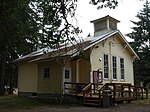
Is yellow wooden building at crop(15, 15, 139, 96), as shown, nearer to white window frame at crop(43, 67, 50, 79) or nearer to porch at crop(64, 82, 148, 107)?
white window frame at crop(43, 67, 50, 79)

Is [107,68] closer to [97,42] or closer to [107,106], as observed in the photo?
[97,42]

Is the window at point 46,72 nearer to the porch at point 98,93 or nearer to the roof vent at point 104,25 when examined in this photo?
the porch at point 98,93

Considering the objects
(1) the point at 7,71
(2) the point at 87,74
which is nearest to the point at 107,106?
(2) the point at 87,74


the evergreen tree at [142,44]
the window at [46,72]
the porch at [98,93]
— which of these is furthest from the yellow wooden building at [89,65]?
the evergreen tree at [142,44]

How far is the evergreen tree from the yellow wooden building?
9.52m

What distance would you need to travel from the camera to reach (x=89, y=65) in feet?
72.2

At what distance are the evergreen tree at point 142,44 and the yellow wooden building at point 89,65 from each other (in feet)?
31.2

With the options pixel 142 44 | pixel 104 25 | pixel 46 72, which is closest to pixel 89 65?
pixel 46 72

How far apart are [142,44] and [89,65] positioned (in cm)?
1775

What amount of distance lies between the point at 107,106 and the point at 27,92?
11407 mm

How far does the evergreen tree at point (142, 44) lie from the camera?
116 ft

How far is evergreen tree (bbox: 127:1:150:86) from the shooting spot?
1388 inches

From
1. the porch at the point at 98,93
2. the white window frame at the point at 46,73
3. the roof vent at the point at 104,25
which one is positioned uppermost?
the roof vent at the point at 104,25

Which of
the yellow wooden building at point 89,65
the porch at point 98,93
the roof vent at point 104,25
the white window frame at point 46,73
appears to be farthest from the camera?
the roof vent at point 104,25
